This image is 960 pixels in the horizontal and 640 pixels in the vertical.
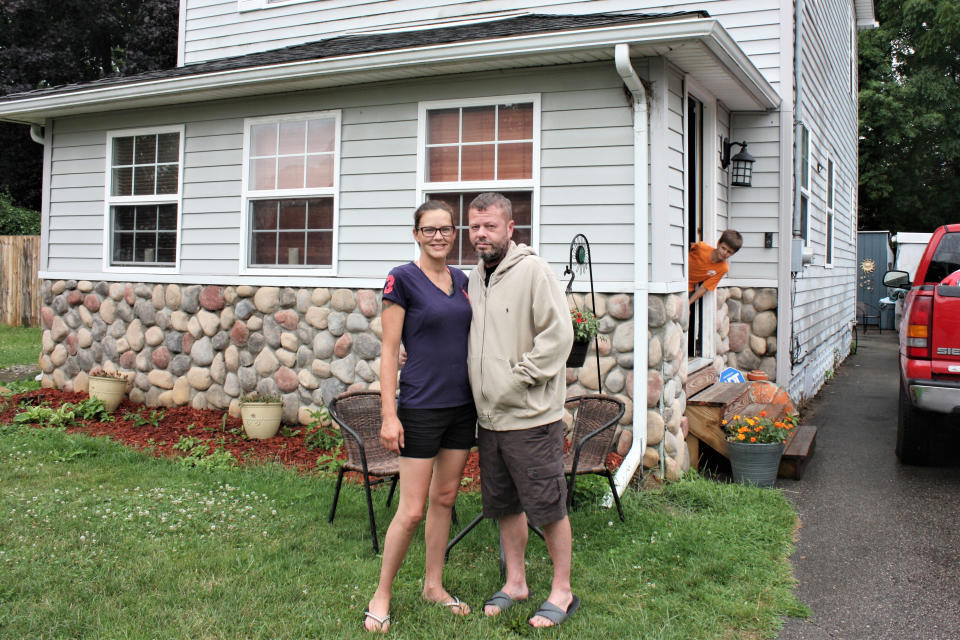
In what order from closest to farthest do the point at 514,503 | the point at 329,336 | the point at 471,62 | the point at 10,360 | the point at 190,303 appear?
the point at 514,503
the point at 471,62
the point at 329,336
the point at 190,303
the point at 10,360

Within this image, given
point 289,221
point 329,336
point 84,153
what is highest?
point 84,153

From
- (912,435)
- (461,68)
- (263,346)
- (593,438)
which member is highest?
(461,68)

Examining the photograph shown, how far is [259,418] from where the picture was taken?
21.6 ft

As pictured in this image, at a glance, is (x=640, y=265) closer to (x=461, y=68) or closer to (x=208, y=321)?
(x=461, y=68)

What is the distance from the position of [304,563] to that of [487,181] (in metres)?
3.25

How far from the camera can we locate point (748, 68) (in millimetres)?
6234

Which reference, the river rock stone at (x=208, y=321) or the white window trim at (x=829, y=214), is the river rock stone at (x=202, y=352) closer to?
the river rock stone at (x=208, y=321)

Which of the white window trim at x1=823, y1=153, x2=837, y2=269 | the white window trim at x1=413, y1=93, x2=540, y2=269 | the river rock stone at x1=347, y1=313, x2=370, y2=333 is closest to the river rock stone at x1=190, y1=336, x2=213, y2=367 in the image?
the river rock stone at x1=347, y1=313, x2=370, y2=333

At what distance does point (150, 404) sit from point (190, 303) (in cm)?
110

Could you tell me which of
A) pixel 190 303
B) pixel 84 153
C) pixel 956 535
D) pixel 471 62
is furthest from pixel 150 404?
pixel 956 535

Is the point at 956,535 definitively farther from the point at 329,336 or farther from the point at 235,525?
the point at 329,336

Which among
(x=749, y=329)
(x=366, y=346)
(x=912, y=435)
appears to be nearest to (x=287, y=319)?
(x=366, y=346)

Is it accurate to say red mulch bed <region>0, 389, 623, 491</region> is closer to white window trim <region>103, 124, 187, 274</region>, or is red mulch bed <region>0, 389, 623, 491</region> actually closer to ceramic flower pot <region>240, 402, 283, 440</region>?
ceramic flower pot <region>240, 402, 283, 440</region>

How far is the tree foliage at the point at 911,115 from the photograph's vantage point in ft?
75.6
